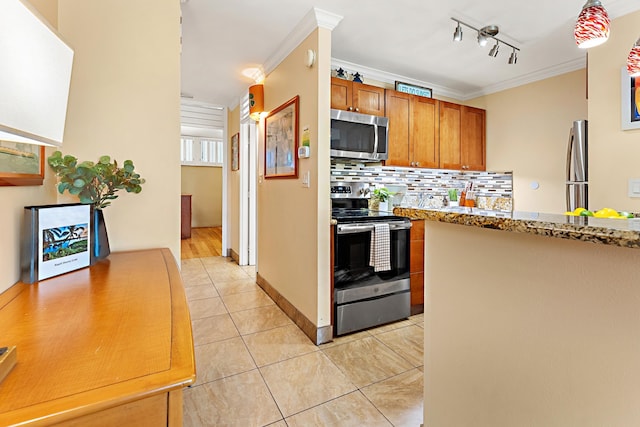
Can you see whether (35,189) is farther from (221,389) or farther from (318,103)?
(318,103)

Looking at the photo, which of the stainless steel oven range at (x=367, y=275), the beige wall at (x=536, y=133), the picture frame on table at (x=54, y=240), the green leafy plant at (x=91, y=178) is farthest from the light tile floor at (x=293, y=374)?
the beige wall at (x=536, y=133)

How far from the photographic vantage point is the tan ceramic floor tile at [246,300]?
2945 millimetres

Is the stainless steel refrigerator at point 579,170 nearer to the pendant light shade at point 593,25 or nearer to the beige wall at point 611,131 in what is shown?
the beige wall at point 611,131

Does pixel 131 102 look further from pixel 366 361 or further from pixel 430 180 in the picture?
pixel 430 180

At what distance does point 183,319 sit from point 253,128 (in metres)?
3.90

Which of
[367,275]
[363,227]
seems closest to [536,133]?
[363,227]

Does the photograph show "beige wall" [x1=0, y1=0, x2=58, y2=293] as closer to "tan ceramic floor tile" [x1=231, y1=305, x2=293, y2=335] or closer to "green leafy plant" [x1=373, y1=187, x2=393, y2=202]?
"tan ceramic floor tile" [x1=231, y1=305, x2=293, y2=335]

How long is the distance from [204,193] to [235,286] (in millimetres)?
4876

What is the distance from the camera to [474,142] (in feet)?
12.2

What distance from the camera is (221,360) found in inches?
80.4

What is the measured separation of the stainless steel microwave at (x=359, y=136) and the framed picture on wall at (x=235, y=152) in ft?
7.30

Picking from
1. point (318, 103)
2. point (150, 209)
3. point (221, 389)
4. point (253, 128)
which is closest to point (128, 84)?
point (150, 209)

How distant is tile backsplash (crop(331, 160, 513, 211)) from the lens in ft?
10.6

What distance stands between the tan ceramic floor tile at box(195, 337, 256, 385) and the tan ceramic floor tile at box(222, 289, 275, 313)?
24.6 inches
